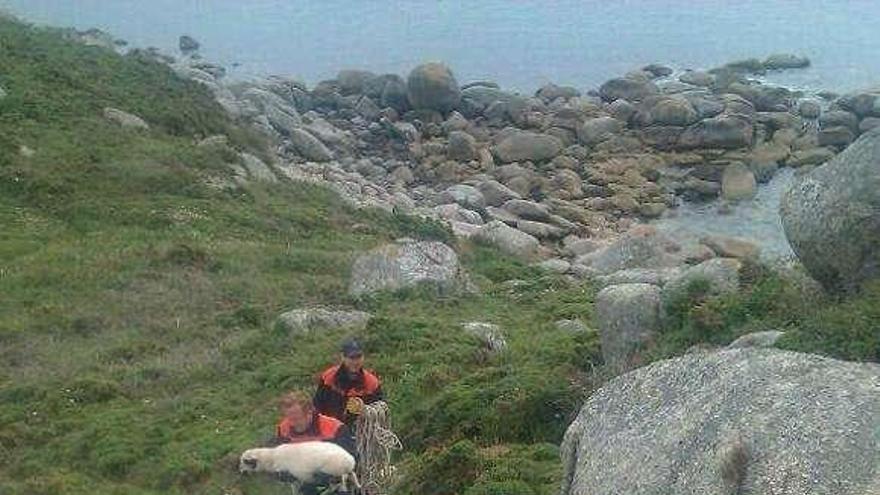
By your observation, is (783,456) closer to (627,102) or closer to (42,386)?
(42,386)

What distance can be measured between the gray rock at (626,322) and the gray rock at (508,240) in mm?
26709

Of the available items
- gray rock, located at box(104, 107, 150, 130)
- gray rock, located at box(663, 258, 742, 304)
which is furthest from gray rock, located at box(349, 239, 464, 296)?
gray rock, located at box(104, 107, 150, 130)

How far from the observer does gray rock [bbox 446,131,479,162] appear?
2473 inches

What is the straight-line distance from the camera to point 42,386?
2222cm

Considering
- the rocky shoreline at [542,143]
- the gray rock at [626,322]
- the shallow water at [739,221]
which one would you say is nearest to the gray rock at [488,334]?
the gray rock at [626,322]

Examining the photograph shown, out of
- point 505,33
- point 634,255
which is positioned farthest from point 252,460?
point 505,33

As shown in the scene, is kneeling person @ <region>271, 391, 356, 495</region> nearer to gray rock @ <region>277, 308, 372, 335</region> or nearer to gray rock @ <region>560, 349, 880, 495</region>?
gray rock @ <region>560, 349, 880, 495</region>

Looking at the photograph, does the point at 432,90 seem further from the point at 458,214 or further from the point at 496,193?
the point at 458,214

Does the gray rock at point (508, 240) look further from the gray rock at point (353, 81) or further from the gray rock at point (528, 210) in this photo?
the gray rock at point (353, 81)

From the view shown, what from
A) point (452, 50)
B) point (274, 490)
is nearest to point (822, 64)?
point (452, 50)

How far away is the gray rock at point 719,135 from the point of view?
209 ft

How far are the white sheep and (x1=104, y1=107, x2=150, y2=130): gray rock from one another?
40.1 m

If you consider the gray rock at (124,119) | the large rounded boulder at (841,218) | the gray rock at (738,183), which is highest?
the large rounded boulder at (841,218)

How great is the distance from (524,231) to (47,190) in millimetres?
21914
